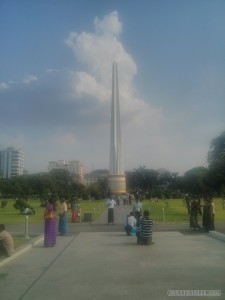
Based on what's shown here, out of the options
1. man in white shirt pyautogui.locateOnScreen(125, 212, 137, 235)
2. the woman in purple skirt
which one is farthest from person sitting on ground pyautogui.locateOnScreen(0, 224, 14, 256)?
man in white shirt pyautogui.locateOnScreen(125, 212, 137, 235)

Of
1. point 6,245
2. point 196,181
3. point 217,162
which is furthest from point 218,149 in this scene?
point 6,245

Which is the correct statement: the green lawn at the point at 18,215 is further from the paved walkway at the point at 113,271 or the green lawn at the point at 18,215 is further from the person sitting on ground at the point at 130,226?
the paved walkway at the point at 113,271

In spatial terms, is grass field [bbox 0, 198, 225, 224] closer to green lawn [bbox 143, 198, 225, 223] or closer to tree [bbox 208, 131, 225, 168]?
green lawn [bbox 143, 198, 225, 223]

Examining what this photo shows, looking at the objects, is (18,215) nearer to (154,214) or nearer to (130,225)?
(154,214)

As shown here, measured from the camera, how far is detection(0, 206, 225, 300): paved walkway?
7504mm

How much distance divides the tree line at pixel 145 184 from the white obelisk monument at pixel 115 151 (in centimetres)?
677

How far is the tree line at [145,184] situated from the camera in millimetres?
77000

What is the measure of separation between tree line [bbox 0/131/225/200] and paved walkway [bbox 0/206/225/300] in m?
44.9

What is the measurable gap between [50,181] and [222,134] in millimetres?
46184

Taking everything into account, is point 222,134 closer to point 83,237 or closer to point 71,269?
point 83,237

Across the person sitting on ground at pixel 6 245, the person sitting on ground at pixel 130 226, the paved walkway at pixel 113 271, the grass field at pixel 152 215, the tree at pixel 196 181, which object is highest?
the tree at pixel 196 181

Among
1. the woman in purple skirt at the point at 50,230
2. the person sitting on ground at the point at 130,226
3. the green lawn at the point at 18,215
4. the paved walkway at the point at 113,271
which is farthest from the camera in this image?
the green lawn at the point at 18,215

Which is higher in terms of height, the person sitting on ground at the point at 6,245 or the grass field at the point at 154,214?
the grass field at the point at 154,214

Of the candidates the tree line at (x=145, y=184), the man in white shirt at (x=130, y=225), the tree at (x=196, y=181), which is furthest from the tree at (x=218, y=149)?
the man in white shirt at (x=130, y=225)
